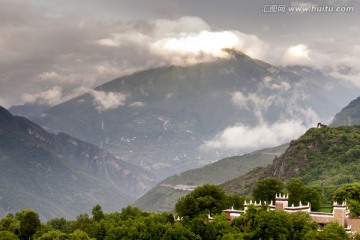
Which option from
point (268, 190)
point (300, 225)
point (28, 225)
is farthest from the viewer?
point (28, 225)

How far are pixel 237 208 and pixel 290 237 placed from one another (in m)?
35.0

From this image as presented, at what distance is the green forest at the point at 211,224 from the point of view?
12838cm

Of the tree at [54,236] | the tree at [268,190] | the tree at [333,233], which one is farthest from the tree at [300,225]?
the tree at [54,236]

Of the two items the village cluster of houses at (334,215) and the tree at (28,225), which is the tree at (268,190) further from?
the tree at (28,225)

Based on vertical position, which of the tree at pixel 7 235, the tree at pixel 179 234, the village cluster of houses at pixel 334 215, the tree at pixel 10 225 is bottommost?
the tree at pixel 7 235

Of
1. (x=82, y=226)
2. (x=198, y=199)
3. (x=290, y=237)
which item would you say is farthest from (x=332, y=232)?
(x=82, y=226)

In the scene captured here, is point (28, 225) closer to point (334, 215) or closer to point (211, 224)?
point (211, 224)

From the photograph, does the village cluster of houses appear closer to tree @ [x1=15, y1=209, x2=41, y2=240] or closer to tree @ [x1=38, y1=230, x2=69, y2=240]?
tree @ [x1=38, y1=230, x2=69, y2=240]

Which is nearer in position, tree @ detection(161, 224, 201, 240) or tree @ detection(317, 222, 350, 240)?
tree @ detection(317, 222, 350, 240)

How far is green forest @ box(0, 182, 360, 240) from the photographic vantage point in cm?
12838

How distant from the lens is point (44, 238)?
146 meters

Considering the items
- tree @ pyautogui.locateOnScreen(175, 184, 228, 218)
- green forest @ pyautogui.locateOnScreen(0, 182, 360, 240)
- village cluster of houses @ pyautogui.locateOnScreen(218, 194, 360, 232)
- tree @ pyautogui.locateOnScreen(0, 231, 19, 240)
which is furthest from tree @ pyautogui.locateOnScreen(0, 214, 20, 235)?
village cluster of houses @ pyautogui.locateOnScreen(218, 194, 360, 232)

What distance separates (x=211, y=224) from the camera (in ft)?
448

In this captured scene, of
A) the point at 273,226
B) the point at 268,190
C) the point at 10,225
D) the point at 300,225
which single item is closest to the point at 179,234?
the point at 273,226
